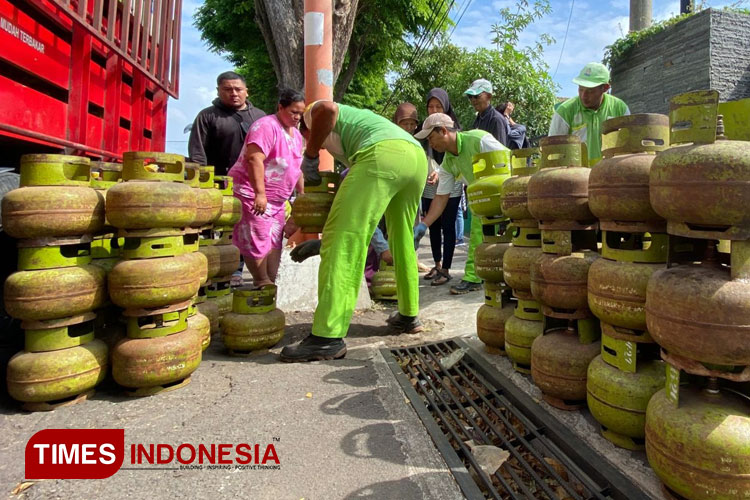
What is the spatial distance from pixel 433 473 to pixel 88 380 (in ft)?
6.10

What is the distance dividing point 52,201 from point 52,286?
0.43 meters

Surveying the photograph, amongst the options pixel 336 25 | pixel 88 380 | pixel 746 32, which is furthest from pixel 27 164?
pixel 746 32

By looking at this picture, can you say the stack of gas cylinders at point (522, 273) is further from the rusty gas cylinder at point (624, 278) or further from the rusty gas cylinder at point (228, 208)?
the rusty gas cylinder at point (228, 208)

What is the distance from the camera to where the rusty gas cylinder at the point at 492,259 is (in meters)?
3.05

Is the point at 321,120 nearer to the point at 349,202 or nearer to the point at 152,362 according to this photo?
the point at 349,202

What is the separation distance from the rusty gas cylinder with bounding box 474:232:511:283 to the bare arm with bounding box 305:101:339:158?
136 centimetres

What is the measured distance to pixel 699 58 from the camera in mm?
9344

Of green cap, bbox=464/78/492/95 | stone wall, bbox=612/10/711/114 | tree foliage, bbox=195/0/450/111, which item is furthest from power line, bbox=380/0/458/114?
green cap, bbox=464/78/492/95

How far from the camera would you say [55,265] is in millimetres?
2414

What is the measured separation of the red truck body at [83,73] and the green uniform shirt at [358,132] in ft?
6.26

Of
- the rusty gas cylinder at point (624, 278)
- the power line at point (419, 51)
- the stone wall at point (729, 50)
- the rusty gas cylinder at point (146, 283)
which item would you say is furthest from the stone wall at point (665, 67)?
the rusty gas cylinder at point (146, 283)

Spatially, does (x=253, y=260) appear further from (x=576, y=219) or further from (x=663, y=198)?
(x=663, y=198)

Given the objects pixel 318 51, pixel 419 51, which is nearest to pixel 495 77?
pixel 419 51

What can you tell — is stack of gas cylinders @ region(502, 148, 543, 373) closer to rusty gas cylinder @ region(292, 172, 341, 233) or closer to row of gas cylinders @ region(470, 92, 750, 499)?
row of gas cylinders @ region(470, 92, 750, 499)
